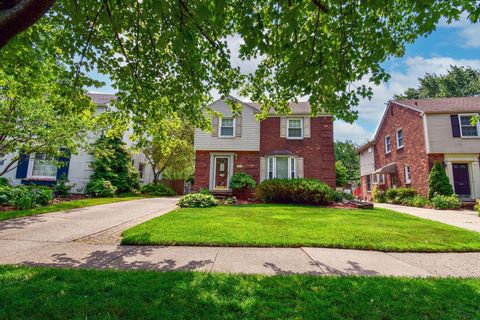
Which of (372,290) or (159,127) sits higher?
(159,127)

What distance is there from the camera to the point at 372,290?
2.88 m

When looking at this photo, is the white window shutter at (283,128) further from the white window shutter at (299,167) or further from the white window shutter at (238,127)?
the white window shutter at (238,127)

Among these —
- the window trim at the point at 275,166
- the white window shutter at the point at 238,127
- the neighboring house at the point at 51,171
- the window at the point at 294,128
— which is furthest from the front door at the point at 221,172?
the neighboring house at the point at 51,171

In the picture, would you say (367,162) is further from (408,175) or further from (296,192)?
(296,192)

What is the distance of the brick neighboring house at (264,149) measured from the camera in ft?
50.6

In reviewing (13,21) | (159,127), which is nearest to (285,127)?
(159,127)

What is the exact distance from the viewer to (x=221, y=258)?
4113 mm

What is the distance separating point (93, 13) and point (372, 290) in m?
6.86

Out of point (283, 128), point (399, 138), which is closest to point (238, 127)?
point (283, 128)

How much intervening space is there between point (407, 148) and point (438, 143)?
8.48ft

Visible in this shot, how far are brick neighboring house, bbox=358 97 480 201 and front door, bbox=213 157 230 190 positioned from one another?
43.0 ft

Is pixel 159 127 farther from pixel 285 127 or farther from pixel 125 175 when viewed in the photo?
pixel 125 175

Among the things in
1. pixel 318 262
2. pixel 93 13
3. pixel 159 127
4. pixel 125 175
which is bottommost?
pixel 318 262

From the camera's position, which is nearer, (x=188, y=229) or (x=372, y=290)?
(x=372, y=290)
